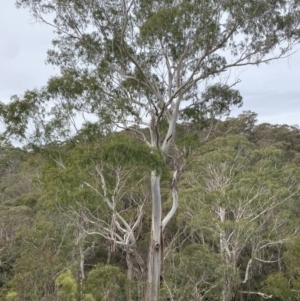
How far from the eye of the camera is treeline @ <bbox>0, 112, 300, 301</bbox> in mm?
6387

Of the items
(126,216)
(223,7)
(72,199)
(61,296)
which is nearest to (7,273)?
(126,216)

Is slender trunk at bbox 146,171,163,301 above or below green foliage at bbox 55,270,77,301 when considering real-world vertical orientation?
above

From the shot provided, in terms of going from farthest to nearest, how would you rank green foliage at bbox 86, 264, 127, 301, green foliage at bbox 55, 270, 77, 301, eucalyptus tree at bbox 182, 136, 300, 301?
eucalyptus tree at bbox 182, 136, 300, 301, green foliage at bbox 86, 264, 127, 301, green foliage at bbox 55, 270, 77, 301

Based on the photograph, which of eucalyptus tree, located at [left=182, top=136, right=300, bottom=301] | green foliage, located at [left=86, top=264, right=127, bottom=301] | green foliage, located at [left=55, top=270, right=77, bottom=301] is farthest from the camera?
eucalyptus tree, located at [left=182, top=136, right=300, bottom=301]

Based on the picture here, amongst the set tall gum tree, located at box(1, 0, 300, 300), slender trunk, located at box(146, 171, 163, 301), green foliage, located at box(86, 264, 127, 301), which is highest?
tall gum tree, located at box(1, 0, 300, 300)

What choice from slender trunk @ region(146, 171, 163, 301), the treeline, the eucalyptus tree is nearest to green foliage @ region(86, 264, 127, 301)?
the treeline

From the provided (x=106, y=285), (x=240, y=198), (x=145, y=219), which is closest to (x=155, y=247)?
(x=106, y=285)

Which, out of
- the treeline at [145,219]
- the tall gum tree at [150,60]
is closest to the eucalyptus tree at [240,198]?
the treeline at [145,219]

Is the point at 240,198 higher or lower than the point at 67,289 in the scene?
higher

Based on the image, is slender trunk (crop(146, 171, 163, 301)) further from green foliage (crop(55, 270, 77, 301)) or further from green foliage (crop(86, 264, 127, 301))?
green foliage (crop(55, 270, 77, 301))

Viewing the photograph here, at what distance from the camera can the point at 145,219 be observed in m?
13.9

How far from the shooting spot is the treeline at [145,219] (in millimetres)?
6387

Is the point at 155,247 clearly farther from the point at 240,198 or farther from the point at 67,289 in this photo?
the point at 240,198

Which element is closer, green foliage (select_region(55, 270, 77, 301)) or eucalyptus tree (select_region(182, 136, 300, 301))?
green foliage (select_region(55, 270, 77, 301))
